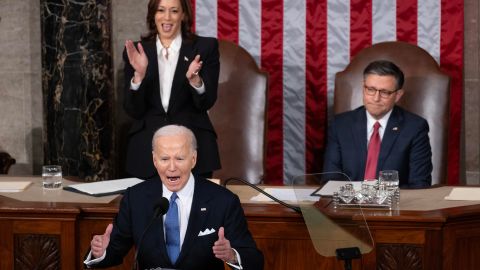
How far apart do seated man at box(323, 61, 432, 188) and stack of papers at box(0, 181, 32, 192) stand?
1628 millimetres

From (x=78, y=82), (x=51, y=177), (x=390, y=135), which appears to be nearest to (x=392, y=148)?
(x=390, y=135)

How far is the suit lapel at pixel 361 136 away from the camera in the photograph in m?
5.23

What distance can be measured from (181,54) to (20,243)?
145 cm

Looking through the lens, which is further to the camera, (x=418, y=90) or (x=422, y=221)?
(x=418, y=90)

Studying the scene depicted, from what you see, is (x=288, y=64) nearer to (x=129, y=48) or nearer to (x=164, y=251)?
(x=129, y=48)

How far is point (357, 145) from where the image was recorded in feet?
17.3

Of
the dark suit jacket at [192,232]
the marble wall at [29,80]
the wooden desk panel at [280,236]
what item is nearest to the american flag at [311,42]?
the marble wall at [29,80]

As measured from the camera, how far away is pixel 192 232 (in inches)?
138

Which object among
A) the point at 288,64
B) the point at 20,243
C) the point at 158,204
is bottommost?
the point at 20,243

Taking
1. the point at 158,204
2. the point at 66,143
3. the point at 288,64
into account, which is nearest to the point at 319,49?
the point at 288,64

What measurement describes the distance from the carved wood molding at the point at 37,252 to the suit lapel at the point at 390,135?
185 centimetres

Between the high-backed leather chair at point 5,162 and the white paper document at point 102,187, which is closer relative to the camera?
the white paper document at point 102,187

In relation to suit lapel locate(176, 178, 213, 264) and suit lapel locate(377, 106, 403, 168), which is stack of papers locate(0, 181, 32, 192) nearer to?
suit lapel locate(176, 178, 213, 264)

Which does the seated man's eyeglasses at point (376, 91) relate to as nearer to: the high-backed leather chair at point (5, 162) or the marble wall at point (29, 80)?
the marble wall at point (29, 80)
